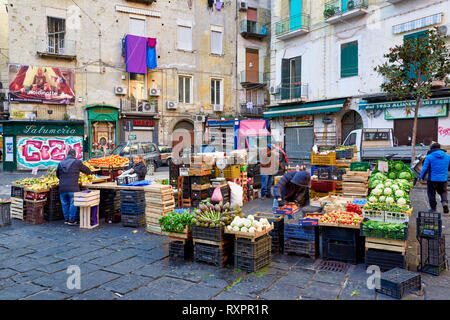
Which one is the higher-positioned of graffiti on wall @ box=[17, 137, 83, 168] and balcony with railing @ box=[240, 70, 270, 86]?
balcony with railing @ box=[240, 70, 270, 86]

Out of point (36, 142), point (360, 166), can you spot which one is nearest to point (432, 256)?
point (360, 166)

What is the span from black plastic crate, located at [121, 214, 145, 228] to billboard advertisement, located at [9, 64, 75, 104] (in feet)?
58.2

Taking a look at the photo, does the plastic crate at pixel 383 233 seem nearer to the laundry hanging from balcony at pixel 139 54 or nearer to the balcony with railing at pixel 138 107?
the balcony with railing at pixel 138 107

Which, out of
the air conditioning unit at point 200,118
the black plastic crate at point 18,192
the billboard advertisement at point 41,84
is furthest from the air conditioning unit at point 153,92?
the black plastic crate at point 18,192

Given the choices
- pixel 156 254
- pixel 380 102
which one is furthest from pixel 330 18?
pixel 156 254

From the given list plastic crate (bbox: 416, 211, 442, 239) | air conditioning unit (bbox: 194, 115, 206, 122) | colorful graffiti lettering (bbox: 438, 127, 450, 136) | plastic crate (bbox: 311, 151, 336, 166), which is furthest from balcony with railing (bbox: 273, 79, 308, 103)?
plastic crate (bbox: 416, 211, 442, 239)

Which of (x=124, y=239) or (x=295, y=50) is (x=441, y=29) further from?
(x=124, y=239)

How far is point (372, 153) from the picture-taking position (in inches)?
587

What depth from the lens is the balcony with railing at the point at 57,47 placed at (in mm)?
22453

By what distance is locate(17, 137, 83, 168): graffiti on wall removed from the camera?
21.7m

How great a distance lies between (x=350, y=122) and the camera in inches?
842

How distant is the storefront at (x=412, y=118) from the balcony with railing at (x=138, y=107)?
14133mm

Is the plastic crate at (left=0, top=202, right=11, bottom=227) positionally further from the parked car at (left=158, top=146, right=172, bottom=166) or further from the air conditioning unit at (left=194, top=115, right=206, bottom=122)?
the air conditioning unit at (left=194, top=115, right=206, bottom=122)

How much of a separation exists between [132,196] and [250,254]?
3.82m
